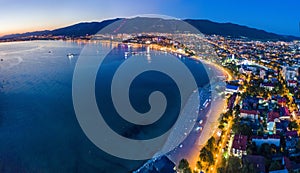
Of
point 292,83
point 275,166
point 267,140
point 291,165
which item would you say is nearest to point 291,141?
point 267,140

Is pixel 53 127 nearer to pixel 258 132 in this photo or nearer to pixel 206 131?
pixel 206 131

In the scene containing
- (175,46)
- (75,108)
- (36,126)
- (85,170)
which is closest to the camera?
(85,170)

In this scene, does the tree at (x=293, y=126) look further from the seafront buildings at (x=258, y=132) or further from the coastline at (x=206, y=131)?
the coastline at (x=206, y=131)

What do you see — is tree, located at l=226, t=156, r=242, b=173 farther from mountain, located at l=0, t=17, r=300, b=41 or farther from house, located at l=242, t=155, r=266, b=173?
mountain, located at l=0, t=17, r=300, b=41

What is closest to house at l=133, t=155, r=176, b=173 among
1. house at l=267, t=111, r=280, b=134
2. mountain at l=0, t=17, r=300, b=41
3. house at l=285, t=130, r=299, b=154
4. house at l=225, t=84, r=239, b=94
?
house at l=285, t=130, r=299, b=154

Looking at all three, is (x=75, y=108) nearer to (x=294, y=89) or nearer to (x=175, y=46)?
(x=294, y=89)

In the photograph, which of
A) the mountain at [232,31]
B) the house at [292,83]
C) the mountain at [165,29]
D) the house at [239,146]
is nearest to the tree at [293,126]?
the house at [239,146]

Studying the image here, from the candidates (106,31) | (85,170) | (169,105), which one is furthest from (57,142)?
(106,31)
